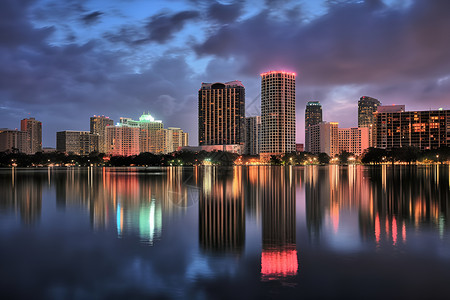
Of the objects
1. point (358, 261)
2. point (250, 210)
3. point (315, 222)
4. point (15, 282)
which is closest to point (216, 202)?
point (250, 210)

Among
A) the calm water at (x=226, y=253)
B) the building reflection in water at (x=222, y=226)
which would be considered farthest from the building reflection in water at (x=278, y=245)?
the building reflection in water at (x=222, y=226)

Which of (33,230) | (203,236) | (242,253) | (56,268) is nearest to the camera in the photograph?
(56,268)

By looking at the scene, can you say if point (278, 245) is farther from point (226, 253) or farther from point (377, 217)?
point (377, 217)

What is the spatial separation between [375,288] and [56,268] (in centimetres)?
1083

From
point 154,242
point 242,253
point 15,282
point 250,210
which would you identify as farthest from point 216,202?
point 15,282

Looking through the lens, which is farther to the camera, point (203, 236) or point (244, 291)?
point (203, 236)

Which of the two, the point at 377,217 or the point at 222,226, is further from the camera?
the point at 377,217

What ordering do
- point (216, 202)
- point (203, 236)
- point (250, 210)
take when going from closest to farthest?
point (203, 236)
point (250, 210)
point (216, 202)

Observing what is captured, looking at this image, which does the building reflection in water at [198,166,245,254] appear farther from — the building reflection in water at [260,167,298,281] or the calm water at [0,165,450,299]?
the building reflection in water at [260,167,298,281]

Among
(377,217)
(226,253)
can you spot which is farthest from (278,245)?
(377,217)

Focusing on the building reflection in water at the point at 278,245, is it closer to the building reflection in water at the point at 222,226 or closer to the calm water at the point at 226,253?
the calm water at the point at 226,253

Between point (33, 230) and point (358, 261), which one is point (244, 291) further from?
point (33, 230)

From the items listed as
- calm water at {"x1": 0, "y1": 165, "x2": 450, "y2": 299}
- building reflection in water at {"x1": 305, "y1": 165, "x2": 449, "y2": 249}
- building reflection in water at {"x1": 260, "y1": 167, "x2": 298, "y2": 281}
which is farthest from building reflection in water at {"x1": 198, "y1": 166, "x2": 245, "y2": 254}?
building reflection in water at {"x1": 305, "y1": 165, "x2": 449, "y2": 249}

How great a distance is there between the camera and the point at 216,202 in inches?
1170
